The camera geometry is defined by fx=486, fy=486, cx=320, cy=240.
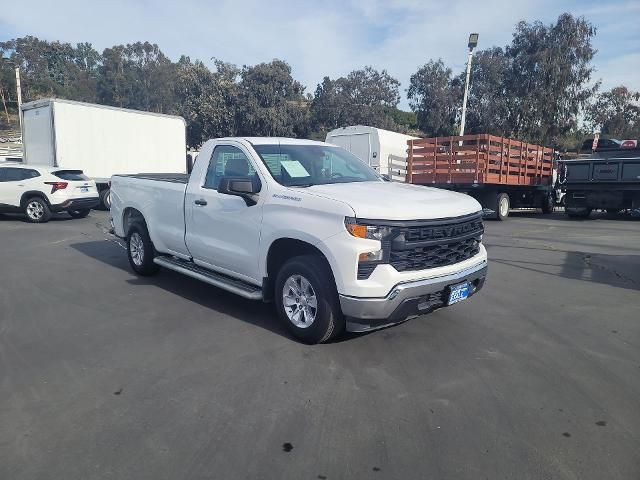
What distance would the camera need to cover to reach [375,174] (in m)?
5.72

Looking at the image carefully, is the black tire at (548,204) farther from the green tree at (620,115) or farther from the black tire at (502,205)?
the green tree at (620,115)

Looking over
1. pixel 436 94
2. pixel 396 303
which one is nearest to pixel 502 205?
pixel 396 303

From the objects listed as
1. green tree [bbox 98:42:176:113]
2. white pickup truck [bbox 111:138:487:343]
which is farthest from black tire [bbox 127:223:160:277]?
green tree [bbox 98:42:176:113]

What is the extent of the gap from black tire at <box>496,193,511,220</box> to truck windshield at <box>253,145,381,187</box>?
394 inches

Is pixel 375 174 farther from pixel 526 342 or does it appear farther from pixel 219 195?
pixel 526 342

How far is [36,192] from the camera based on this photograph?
43.8 feet

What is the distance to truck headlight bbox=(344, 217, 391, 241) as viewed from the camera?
390 cm

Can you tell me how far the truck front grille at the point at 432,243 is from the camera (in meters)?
3.97

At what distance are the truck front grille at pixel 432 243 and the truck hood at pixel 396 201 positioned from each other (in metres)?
0.08

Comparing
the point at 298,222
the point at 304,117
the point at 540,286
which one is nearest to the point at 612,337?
the point at 540,286

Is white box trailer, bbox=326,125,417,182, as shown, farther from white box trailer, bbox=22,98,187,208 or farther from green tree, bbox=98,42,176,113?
green tree, bbox=98,42,176,113

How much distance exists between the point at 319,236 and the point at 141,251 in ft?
12.6

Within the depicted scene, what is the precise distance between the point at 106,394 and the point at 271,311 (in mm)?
2240

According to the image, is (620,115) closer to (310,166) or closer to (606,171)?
(606,171)
